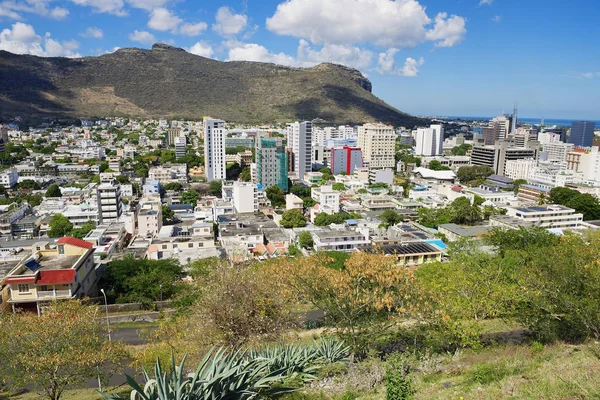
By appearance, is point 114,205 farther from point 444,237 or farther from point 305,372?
point 305,372

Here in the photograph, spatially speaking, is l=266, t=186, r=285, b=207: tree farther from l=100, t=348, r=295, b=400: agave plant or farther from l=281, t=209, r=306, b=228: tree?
l=100, t=348, r=295, b=400: agave plant

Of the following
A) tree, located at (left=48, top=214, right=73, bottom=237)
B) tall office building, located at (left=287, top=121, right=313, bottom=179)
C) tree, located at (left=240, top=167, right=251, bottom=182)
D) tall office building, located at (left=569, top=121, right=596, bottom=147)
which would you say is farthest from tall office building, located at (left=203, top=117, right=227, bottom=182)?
tall office building, located at (left=569, top=121, right=596, bottom=147)

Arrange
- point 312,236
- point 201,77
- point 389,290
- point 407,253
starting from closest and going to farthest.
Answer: point 389,290
point 407,253
point 312,236
point 201,77

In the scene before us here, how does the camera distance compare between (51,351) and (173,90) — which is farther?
(173,90)

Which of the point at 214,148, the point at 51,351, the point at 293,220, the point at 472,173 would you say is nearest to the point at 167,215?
the point at 293,220

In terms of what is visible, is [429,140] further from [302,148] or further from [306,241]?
[306,241]

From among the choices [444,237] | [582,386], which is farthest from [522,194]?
[582,386]
